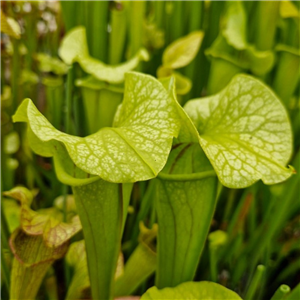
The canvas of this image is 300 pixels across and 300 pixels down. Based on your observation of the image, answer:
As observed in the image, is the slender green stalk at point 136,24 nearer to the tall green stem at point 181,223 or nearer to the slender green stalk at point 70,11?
the slender green stalk at point 70,11

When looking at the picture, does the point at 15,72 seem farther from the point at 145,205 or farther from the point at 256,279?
the point at 256,279

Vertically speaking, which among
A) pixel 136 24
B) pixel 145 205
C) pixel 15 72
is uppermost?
pixel 136 24

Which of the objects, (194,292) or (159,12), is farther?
(159,12)

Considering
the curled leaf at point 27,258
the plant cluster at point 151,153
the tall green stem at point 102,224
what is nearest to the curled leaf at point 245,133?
the plant cluster at point 151,153

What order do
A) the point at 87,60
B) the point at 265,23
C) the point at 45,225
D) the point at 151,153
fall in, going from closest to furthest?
1. the point at 151,153
2. the point at 45,225
3. the point at 87,60
4. the point at 265,23

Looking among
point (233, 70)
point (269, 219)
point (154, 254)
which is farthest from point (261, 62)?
point (154, 254)


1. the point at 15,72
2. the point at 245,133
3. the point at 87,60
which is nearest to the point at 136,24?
the point at 87,60

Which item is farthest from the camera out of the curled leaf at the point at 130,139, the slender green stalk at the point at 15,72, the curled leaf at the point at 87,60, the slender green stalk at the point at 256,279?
the slender green stalk at the point at 15,72
